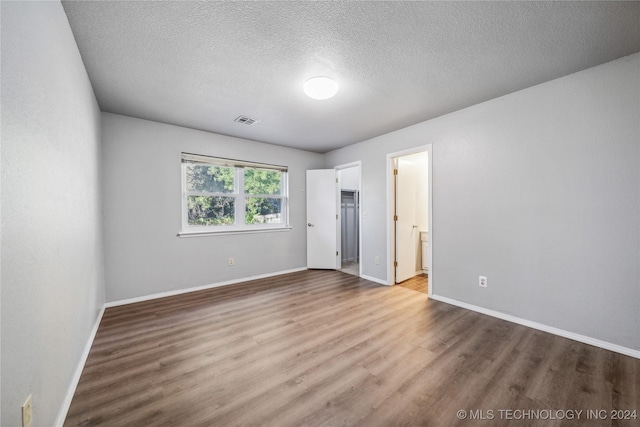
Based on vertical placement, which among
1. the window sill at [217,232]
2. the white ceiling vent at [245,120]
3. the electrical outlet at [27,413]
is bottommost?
the electrical outlet at [27,413]

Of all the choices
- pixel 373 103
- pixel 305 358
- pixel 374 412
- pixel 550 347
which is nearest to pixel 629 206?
pixel 550 347

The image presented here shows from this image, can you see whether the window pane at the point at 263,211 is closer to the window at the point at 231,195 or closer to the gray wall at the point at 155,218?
the window at the point at 231,195

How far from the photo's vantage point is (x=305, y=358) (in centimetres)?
197

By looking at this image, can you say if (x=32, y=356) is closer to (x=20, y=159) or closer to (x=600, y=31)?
(x=20, y=159)

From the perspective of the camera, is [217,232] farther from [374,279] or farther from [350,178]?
[350,178]

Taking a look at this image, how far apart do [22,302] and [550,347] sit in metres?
3.49

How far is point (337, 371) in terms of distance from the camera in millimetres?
1804

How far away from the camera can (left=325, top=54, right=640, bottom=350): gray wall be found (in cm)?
200

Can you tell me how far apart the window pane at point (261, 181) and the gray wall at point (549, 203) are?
2.68m

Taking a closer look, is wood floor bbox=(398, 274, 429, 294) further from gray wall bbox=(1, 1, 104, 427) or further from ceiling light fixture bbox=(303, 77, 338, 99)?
gray wall bbox=(1, 1, 104, 427)

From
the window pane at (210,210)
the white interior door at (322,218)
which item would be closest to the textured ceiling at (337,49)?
the window pane at (210,210)

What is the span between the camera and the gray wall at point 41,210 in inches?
35.1

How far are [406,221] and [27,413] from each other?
4.20m

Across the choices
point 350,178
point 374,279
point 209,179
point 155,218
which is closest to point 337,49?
point 209,179
